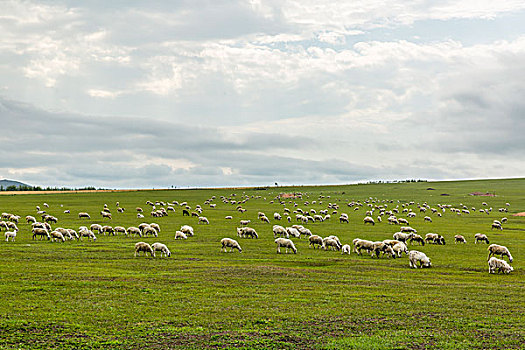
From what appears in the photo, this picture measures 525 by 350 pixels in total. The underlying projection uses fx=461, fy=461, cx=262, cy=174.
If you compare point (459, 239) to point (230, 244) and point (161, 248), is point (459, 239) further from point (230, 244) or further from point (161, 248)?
point (161, 248)

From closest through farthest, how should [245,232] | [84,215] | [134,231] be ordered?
[245,232]
[134,231]
[84,215]

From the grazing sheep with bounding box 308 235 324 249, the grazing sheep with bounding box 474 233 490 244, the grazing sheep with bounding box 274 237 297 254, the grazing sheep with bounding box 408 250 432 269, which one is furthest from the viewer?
the grazing sheep with bounding box 474 233 490 244

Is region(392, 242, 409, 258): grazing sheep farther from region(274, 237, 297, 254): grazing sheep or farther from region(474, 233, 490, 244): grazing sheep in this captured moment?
region(474, 233, 490, 244): grazing sheep

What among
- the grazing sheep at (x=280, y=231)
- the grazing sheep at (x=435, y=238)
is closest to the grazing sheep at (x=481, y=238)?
the grazing sheep at (x=435, y=238)

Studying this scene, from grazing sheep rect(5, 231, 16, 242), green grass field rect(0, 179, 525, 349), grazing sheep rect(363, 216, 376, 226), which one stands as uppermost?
grazing sheep rect(363, 216, 376, 226)

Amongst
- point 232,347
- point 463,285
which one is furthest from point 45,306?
point 463,285

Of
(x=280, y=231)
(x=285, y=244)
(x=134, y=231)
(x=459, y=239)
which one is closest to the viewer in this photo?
(x=285, y=244)

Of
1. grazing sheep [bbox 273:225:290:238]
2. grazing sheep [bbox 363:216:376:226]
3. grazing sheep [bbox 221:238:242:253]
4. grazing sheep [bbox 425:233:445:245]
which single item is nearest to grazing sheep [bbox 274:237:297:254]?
grazing sheep [bbox 221:238:242:253]

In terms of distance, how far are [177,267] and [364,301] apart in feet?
39.9

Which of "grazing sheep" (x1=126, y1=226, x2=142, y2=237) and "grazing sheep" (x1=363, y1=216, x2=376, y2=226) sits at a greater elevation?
"grazing sheep" (x1=363, y1=216, x2=376, y2=226)

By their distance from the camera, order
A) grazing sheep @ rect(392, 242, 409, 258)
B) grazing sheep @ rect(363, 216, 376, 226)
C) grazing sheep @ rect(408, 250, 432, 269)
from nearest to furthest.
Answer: grazing sheep @ rect(408, 250, 432, 269) → grazing sheep @ rect(392, 242, 409, 258) → grazing sheep @ rect(363, 216, 376, 226)

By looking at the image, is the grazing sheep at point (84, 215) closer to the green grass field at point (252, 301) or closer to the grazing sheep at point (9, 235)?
the grazing sheep at point (9, 235)

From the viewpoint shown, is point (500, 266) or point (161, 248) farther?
point (161, 248)

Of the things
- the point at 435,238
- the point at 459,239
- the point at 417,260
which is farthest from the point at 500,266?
the point at 459,239
